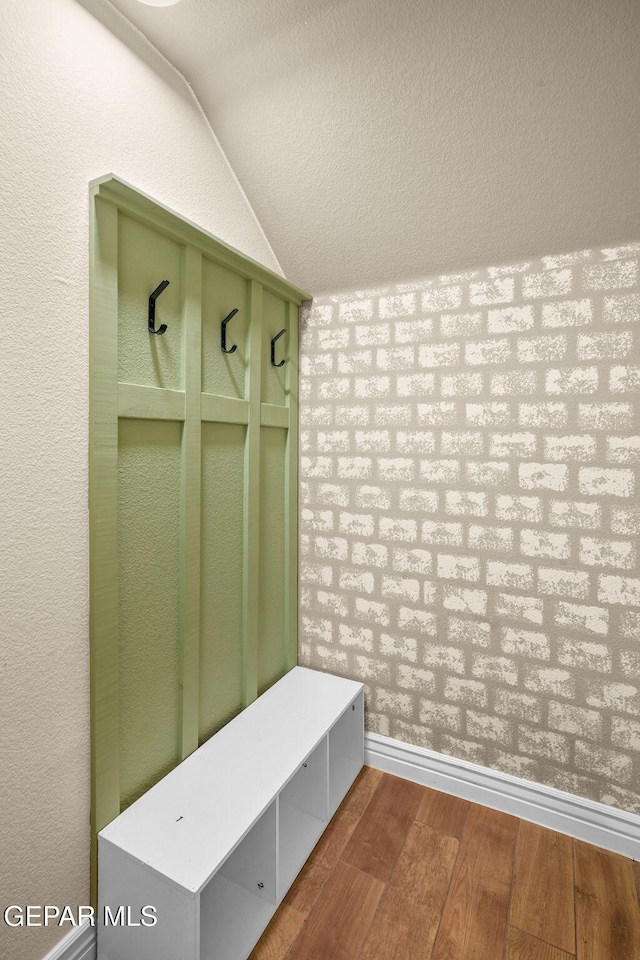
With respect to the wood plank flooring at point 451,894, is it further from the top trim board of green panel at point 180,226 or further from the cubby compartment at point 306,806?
the top trim board of green panel at point 180,226

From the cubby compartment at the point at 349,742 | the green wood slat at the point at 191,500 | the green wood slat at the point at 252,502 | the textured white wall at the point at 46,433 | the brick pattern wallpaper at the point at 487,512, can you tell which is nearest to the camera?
the textured white wall at the point at 46,433

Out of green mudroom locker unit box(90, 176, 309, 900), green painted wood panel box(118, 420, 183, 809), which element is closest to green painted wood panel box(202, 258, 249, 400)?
green mudroom locker unit box(90, 176, 309, 900)

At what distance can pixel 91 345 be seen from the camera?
3.84 ft

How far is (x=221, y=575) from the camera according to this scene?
165 cm

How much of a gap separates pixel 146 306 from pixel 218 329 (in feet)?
1.02

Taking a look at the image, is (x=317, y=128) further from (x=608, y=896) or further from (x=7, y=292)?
(x=608, y=896)

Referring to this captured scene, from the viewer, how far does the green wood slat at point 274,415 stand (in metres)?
1.83

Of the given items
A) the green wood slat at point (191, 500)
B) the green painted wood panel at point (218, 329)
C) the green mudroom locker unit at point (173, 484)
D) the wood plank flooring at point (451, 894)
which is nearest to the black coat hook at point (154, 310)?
the green mudroom locker unit at point (173, 484)

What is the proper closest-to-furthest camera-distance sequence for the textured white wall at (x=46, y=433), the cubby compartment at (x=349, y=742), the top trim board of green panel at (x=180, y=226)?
1. the textured white wall at (x=46, y=433)
2. the top trim board of green panel at (x=180, y=226)
3. the cubby compartment at (x=349, y=742)

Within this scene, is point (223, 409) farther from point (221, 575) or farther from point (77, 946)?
point (77, 946)

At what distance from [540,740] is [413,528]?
88cm

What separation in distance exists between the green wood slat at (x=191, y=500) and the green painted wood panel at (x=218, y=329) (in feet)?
0.21

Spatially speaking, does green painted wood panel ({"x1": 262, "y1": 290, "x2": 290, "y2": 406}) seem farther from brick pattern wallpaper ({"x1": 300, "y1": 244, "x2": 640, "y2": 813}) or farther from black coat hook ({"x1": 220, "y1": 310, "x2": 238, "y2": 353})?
black coat hook ({"x1": 220, "y1": 310, "x2": 238, "y2": 353})

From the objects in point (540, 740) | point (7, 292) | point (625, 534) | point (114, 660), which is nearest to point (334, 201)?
point (7, 292)
